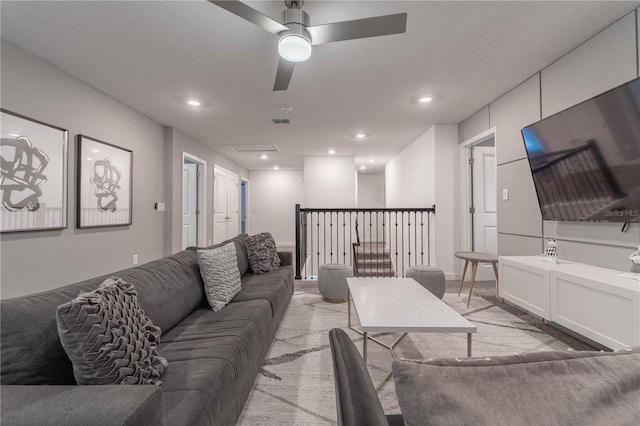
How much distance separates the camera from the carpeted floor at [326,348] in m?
1.55

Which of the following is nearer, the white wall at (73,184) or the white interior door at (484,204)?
the white wall at (73,184)

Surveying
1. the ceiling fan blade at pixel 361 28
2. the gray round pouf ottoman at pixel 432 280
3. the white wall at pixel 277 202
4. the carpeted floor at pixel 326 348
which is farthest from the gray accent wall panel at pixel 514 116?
the white wall at pixel 277 202

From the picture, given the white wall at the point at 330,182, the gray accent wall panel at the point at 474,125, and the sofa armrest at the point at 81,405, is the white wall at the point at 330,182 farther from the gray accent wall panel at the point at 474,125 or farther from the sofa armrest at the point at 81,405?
the sofa armrest at the point at 81,405

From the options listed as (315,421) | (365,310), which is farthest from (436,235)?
(315,421)

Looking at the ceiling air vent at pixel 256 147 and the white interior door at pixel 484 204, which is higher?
the ceiling air vent at pixel 256 147

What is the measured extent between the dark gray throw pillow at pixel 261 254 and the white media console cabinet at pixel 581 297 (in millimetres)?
2402

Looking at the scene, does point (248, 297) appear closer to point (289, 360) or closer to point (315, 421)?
point (289, 360)

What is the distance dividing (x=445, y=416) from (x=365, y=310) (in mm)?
1350

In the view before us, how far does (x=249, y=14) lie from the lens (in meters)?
1.64

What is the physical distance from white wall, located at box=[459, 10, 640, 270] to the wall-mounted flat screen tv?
0.19 m

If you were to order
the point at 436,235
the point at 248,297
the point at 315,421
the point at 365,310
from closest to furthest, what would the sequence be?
the point at 315,421
the point at 365,310
the point at 248,297
the point at 436,235

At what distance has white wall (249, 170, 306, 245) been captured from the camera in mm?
8945

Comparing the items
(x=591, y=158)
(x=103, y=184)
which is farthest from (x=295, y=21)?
(x=103, y=184)

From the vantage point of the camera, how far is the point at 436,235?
450 centimetres
